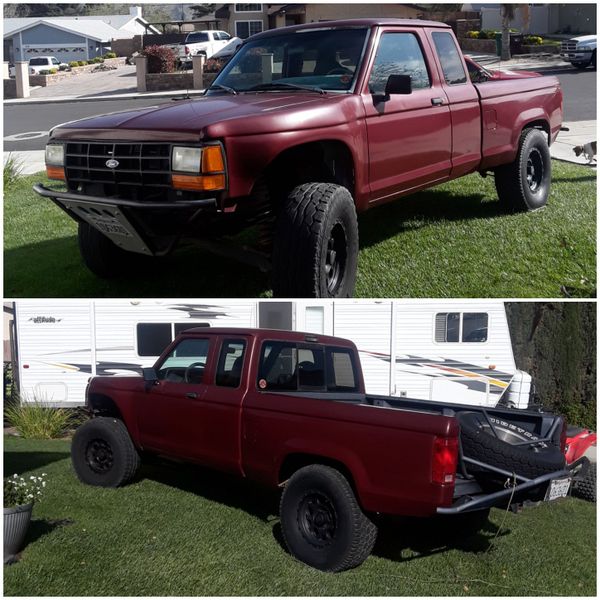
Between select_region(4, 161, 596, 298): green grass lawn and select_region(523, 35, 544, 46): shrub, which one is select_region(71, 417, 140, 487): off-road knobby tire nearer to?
select_region(4, 161, 596, 298): green grass lawn

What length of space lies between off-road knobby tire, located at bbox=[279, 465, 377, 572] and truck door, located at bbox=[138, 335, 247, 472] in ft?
2.48

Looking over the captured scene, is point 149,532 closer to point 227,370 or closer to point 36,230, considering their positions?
point 227,370

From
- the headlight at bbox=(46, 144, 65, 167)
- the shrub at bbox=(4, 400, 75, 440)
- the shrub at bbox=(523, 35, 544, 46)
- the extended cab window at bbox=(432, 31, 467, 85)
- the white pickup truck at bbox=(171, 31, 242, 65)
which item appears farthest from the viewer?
the shrub at bbox=(523, 35, 544, 46)

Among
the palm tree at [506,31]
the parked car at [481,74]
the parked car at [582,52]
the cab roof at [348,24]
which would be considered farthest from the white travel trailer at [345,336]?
the parked car at [582,52]

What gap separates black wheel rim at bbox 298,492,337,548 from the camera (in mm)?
4973

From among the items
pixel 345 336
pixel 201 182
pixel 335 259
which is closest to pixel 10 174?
pixel 345 336

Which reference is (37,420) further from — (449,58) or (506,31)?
(506,31)

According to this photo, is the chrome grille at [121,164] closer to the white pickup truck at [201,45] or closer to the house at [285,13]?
the house at [285,13]

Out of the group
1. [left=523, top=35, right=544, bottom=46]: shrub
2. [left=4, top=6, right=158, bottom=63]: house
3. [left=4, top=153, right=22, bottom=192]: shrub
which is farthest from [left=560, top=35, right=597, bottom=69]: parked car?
[left=4, top=6, right=158, bottom=63]: house

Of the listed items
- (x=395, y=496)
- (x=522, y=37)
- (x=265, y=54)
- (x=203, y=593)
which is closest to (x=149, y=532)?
(x=203, y=593)

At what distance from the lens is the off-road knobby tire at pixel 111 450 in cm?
662

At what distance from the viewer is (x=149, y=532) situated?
555 cm

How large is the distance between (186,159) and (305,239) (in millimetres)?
962

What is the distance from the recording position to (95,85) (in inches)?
1405
